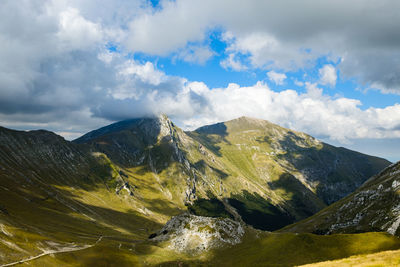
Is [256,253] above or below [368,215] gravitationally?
below

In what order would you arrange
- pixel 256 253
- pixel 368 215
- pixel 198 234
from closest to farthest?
pixel 256 253, pixel 198 234, pixel 368 215

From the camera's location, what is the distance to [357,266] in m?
29.2

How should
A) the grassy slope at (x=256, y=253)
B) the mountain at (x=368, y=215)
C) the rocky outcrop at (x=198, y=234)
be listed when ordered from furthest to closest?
1. the mountain at (x=368, y=215)
2. the rocky outcrop at (x=198, y=234)
3. the grassy slope at (x=256, y=253)

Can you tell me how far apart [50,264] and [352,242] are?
104 metres

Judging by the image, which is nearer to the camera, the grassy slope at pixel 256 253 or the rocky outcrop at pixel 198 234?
the grassy slope at pixel 256 253

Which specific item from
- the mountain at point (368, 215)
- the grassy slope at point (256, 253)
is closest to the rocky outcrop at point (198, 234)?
the grassy slope at point (256, 253)

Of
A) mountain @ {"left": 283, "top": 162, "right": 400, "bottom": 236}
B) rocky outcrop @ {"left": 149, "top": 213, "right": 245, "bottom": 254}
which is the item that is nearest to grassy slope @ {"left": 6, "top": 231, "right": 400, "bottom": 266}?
rocky outcrop @ {"left": 149, "top": 213, "right": 245, "bottom": 254}

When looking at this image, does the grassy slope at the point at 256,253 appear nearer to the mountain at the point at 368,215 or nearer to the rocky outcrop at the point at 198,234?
the rocky outcrop at the point at 198,234

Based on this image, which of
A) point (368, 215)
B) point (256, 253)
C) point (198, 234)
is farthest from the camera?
point (368, 215)

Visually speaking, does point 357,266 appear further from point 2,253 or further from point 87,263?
point 2,253

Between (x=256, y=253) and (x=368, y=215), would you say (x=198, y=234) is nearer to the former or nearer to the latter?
(x=256, y=253)

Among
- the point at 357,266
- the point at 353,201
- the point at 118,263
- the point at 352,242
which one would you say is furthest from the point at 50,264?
the point at 353,201

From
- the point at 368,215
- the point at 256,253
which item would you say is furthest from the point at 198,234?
the point at 368,215

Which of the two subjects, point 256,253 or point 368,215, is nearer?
point 256,253
